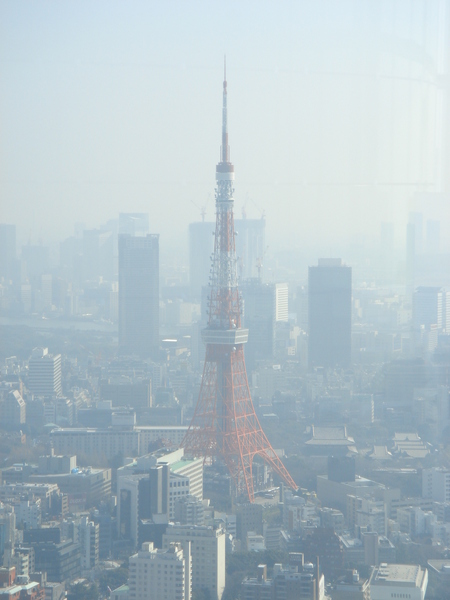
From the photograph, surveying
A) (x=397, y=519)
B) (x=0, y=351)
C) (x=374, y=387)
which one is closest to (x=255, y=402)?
(x=374, y=387)

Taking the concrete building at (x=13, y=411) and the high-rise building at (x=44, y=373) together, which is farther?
the high-rise building at (x=44, y=373)

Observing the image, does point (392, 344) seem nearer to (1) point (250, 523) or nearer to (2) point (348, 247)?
(2) point (348, 247)

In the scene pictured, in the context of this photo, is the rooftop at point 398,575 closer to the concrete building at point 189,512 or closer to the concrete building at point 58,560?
the concrete building at point 189,512

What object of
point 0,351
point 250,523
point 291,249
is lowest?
point 250,523

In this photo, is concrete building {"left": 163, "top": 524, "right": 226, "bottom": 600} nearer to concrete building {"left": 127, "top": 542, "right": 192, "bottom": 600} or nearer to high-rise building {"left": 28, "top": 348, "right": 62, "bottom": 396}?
concrete building {"left": 127, "top": 542, "right": 192, "bottom": 600}

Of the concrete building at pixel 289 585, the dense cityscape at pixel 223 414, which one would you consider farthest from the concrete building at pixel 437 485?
the concrete building at pixel 289 585

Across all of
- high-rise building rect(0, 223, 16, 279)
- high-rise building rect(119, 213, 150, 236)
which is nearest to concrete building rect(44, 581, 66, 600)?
high-rise building rect(0, 223, 16, 279)

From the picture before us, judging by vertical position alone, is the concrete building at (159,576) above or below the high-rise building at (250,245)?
below

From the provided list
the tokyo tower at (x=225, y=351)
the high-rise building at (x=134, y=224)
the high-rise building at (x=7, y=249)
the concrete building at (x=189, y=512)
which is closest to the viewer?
the concrete building at (x=189, y=512)
